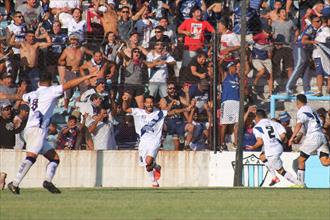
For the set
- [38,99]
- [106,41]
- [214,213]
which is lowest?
[214,213]

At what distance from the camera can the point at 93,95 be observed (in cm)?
2381

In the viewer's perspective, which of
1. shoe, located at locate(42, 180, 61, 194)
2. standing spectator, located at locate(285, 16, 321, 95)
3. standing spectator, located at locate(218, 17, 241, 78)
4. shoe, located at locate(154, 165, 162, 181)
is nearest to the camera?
shoe, located at locate(42, 180, 61, 194)

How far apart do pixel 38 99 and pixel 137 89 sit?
5331 mm

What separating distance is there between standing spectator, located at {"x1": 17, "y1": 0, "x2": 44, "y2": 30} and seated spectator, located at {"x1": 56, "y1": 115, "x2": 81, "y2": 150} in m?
2.74

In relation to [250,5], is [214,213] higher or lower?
lower

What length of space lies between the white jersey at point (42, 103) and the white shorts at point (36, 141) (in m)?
0.10

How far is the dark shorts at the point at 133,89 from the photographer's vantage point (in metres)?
23.8

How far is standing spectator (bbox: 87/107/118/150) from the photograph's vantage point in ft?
78.2

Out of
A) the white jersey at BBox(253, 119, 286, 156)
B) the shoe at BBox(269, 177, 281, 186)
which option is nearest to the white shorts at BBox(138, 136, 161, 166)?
the white jersey at BBox(253, 119, 286, 156)

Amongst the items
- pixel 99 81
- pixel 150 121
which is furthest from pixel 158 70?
pixel 99 81

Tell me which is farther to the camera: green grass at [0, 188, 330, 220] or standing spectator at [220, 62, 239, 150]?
standing spectator at [220, 62, 239, 150]

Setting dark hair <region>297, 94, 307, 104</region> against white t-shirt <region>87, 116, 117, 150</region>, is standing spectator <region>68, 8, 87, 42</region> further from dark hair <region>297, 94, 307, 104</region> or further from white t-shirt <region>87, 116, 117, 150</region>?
dark hair <region>297, 94, 307, 104</region>

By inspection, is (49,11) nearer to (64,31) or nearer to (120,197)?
(64,31)

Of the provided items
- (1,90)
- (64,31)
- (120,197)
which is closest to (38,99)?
(120,197)
